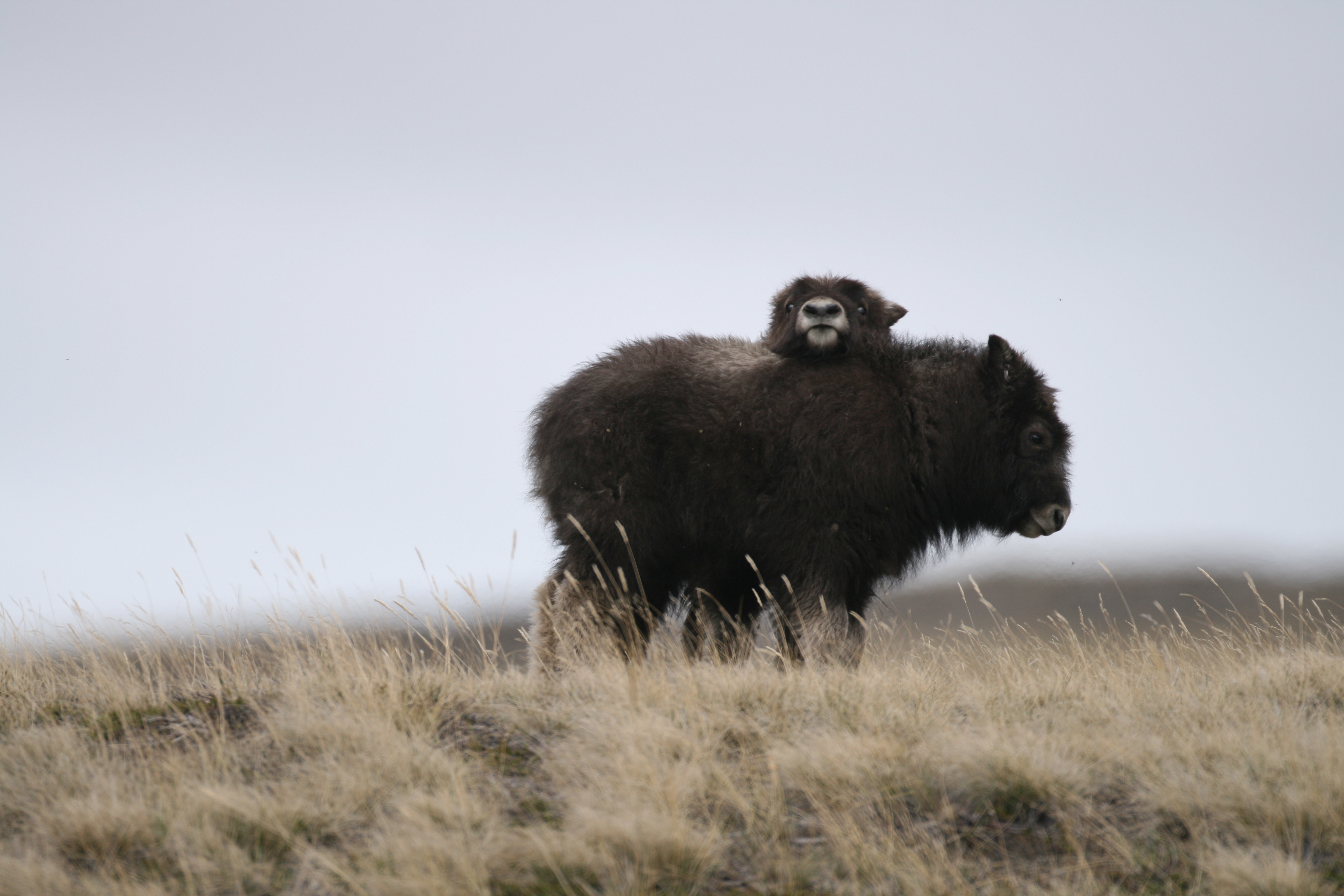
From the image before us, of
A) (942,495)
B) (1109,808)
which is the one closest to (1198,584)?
(942,495)

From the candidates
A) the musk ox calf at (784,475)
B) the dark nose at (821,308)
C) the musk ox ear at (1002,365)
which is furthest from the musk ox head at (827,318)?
the musk ox ear at (1002,365)

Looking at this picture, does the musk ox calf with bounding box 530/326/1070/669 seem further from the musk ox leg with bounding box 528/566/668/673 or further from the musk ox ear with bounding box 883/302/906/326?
the musk ox ear with bounding box 883/302/906/326

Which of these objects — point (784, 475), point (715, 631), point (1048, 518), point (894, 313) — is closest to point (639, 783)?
point (784, 475)

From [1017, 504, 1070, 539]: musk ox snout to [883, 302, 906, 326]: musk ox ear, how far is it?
2.16m

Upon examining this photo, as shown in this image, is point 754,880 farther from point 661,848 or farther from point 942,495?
point 942,495

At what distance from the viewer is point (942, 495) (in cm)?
795

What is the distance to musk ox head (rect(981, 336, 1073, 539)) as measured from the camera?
26.4 ft

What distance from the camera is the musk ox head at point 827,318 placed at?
25.8 ft

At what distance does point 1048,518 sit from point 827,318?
2.62 metres

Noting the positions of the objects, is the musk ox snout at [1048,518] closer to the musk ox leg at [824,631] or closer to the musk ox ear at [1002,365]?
the musk ox ear at [1002,365]

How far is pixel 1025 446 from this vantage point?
8.08m

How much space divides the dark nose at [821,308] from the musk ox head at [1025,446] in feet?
4.64

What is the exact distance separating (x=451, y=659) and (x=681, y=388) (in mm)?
2948

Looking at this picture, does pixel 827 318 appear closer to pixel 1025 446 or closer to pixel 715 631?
pixel 1025 446
